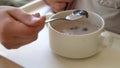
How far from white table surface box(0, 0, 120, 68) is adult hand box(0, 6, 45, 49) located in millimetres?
56

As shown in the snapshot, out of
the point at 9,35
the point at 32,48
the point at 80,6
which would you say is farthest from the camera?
the point at 80,6

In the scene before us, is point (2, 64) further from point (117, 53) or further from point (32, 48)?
point (117, 53)

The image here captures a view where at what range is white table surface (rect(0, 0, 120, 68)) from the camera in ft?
1.47

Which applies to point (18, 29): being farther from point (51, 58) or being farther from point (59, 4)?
point (59, 4)

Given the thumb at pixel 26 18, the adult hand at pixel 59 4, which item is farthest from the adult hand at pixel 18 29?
the adult hand at pixel 59 4

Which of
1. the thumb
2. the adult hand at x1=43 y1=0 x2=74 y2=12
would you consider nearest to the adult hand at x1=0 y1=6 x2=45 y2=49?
the thumb

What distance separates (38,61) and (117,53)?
168 mm

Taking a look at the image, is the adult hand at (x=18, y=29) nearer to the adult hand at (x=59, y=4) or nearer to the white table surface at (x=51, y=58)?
the white table surface at (x=51, y=58)

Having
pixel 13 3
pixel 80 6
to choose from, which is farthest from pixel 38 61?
pixel 13 3

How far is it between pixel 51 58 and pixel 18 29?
0.11 metres

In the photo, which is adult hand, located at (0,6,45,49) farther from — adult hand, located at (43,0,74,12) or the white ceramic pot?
adult hand, located at (43,0,74,12)

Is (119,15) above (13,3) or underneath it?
above

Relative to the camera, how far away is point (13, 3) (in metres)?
0.94

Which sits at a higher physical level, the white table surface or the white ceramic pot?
the white ceramic pot
